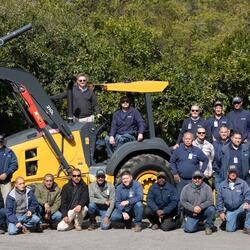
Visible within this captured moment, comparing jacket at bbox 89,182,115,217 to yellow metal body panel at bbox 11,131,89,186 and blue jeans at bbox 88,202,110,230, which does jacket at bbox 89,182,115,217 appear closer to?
blue jeans at bbox 88,202,110,230

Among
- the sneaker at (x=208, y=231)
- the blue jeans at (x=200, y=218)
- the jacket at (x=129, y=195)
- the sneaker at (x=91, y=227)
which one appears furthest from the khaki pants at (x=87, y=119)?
the sneaker at (x=208, y=231)

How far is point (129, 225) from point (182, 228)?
906mm

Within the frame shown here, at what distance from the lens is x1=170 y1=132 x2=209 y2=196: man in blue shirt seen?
11922 millimetres

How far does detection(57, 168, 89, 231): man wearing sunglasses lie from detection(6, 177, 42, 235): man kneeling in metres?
0.47

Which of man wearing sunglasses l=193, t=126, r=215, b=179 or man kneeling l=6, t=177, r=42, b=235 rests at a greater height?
man wearing sunglasses l=193, t=126, r=215, b=179

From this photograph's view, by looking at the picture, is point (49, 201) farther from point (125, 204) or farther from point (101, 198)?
point (125, 204)

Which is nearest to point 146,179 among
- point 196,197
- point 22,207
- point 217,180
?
point 217,180

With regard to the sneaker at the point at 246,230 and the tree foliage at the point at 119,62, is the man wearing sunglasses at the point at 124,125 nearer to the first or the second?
the sneaker at the point at 246,230

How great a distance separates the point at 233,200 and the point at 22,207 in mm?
3548

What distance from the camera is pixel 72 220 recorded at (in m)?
11.7

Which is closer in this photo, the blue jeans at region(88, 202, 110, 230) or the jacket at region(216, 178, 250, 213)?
the jacket at region(216, 178, 250, 213)

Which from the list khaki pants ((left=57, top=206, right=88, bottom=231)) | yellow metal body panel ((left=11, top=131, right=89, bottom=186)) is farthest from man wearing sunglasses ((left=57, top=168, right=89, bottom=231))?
yellow metal body panel ((left=11, top=131, right=89, bottom=186))

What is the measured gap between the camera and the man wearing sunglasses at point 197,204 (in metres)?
11.2

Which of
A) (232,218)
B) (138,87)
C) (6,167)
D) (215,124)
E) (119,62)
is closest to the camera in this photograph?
(232,218)
